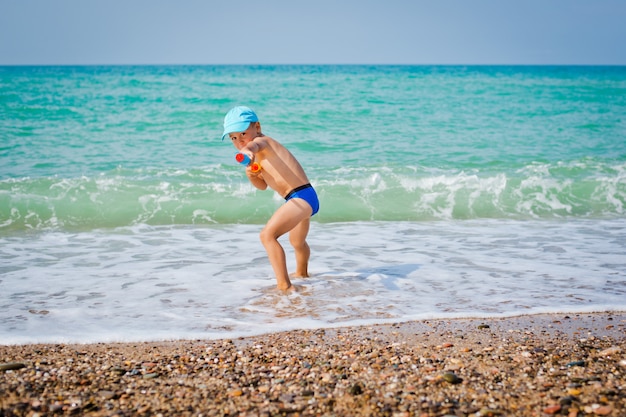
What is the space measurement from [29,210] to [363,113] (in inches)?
488

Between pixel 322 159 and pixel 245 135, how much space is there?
7523 millimetres

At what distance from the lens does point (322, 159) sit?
12.0 m

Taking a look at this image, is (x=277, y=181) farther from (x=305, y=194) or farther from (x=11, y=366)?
(x=11, y=366)

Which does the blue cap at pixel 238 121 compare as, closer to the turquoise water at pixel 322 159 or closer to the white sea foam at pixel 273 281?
the white sea foam at pixel 273 281

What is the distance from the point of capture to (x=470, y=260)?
568 centimetres

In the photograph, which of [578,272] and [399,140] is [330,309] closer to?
[578,272]

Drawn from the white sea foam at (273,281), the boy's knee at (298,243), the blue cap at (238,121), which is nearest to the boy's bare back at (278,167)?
the blue cap at (238,121)

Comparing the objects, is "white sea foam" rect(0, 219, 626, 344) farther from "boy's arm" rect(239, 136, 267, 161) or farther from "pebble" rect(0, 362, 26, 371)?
"boy's arm" rect(239, 136, 267, 161)

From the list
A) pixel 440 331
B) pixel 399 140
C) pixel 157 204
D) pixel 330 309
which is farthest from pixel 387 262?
pixel 399 140

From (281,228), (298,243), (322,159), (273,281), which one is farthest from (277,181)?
(322,159)

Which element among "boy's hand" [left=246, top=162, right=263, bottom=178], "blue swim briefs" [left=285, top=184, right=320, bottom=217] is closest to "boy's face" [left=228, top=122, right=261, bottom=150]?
"boy's hand" [left=246, top=162, right=263, bottom=178]

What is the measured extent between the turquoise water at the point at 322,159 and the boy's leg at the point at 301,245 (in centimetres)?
293

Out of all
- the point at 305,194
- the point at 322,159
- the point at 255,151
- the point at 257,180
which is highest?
the point at 255,151

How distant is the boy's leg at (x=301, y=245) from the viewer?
4816 millimetres
